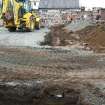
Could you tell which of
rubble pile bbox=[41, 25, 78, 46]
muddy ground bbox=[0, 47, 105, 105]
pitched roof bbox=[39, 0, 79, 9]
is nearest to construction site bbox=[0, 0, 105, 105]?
muddy ground bbox=[0, 47, 105, 105]

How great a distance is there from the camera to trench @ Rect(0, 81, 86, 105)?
10258 mm

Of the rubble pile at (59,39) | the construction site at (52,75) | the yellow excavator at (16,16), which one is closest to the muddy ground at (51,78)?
the construction site at (52,75)

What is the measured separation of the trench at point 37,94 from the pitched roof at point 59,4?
7402cm

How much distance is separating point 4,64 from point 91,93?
18.6ft

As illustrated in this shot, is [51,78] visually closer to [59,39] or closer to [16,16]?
[59,39]

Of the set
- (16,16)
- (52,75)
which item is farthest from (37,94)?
(16,16)

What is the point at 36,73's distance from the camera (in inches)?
532

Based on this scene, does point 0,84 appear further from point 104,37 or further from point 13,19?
point 13,19

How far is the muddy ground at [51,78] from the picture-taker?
10359mm

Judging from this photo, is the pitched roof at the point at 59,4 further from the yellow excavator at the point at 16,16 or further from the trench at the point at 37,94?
the trench at the point at 37,94

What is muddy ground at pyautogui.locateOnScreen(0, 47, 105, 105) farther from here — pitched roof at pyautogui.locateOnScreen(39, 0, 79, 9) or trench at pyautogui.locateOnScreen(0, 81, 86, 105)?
pitched roof at pyautogui.locateOnScreen(39, 0, 79, 9)

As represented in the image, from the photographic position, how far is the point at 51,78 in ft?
41.5

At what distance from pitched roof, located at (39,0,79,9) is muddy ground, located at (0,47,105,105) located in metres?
66.7

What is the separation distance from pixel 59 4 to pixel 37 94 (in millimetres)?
76119
